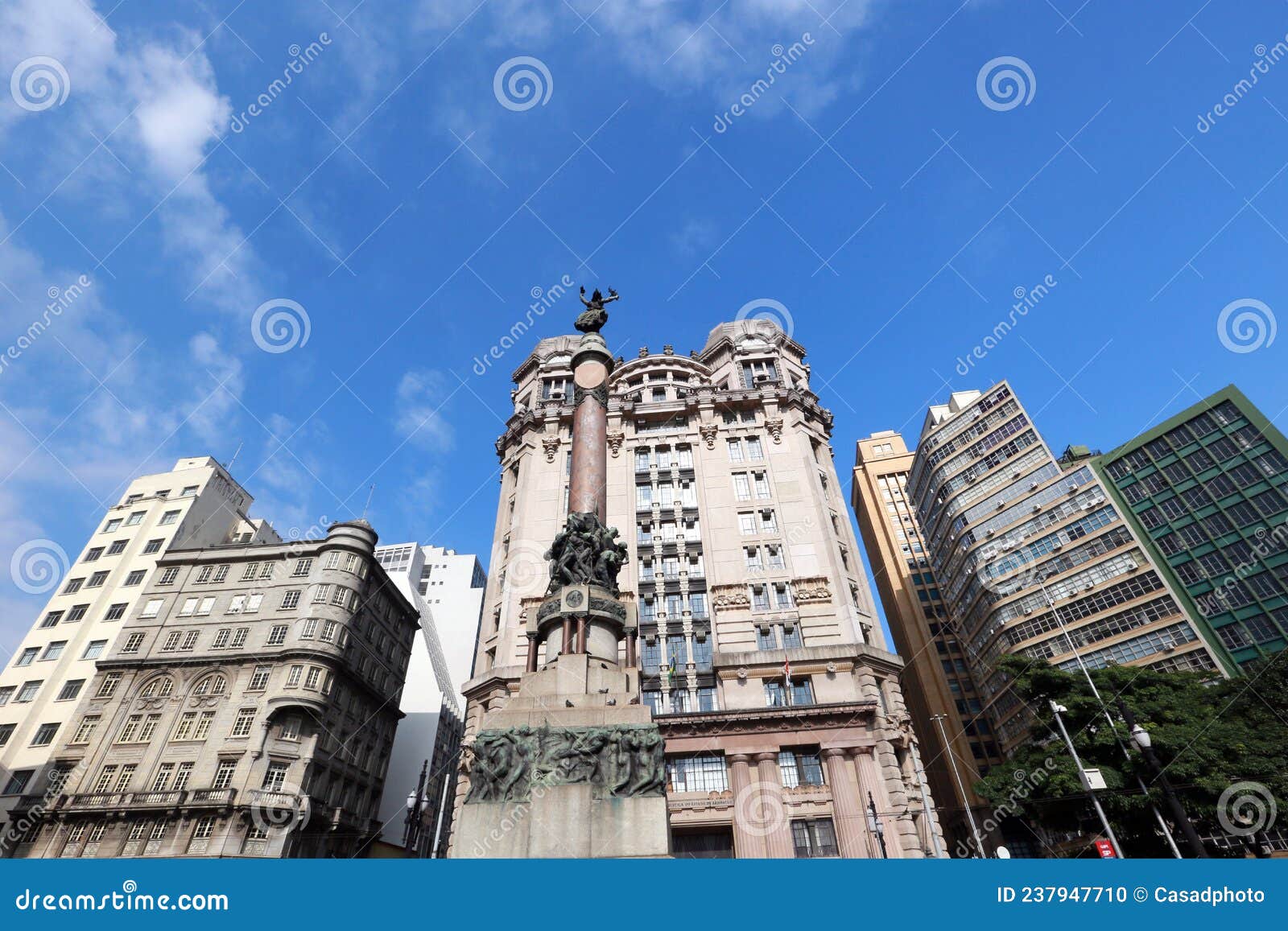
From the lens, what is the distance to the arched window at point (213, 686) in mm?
39750

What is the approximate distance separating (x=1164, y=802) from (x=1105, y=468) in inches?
1340

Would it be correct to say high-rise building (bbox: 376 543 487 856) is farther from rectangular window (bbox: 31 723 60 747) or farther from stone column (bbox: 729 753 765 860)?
rectangular window (bbox: 31 723 60 747)

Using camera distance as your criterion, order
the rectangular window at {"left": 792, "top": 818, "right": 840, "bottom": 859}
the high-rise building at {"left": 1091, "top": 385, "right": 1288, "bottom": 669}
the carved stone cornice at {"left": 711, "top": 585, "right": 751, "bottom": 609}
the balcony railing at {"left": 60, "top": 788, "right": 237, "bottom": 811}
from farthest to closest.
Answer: the high-rise building at {"left": 1091, "top": 385, "right": 1288, "bottom": 669} < the carved stone cornice at {"left": 711, "top": 585, "right": 751, "bottom": 609} < the balcony railing at {"left": 60, "top": 788, "right": 237, "bottom": 811} < the rectangular window at {"left": 792, "top": 818, "right": 840, "bottom": 859}

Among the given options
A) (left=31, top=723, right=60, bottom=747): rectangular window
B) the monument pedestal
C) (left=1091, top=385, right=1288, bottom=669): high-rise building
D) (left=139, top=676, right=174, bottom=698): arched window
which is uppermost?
(left=1091, top=385, right=1288, bottom=669): high-rise building

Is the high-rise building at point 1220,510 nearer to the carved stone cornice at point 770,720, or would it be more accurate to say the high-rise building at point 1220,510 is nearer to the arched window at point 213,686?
the carved stone cornice at point 770,720

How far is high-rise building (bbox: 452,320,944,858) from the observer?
96.6 ft

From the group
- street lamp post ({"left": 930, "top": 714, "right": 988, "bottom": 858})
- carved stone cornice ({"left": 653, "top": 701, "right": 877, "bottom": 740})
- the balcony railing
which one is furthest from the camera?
street lamp post ({"left": 930, "top": 714, "right": 988, "bottom": 858})

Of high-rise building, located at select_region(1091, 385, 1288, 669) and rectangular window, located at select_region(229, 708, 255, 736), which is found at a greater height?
high-rise building, located at select_region(1091, 385, 1288, 669)

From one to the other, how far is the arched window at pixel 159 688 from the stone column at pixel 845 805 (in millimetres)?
39305

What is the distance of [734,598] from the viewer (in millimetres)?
37250

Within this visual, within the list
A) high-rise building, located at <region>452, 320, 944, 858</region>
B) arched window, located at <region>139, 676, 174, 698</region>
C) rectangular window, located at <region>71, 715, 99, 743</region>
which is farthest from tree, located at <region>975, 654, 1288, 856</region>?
rectangular window, located at <region>71, 715, 99, 743</region>

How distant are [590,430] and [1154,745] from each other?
27912 millimetres

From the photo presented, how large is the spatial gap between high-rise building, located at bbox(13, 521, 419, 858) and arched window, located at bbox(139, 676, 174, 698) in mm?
101
